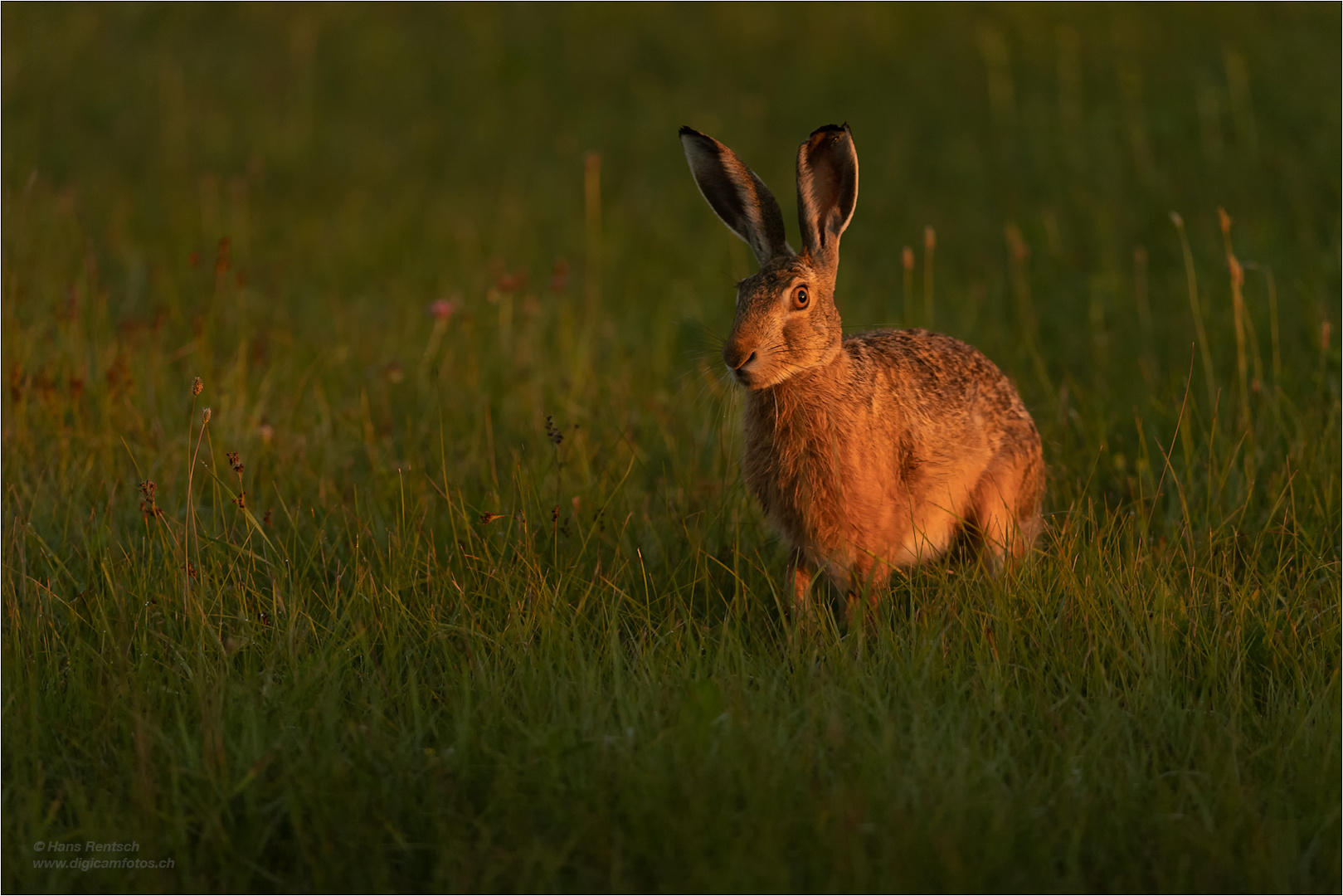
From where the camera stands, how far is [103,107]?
1092 centimetres

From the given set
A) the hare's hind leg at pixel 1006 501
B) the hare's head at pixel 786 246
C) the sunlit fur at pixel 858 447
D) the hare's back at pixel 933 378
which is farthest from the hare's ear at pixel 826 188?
the hare's hind leg at pixel 1006 501

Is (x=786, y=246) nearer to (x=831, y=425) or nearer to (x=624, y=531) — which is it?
(x=831, y=425)

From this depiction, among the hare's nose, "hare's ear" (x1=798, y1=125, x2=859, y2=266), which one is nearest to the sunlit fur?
the hare's nose

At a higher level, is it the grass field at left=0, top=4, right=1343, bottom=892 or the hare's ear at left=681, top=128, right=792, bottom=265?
the hare's ear at left=681, top=128, right=792, bottom=265

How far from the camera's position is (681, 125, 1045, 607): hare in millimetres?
4043

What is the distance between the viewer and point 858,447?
419cm

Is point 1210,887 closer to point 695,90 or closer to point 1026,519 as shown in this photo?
point 1026,519

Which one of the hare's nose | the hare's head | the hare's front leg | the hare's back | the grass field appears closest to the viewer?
the grass field

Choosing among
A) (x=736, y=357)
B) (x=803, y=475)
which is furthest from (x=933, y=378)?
(x=736, y=357)

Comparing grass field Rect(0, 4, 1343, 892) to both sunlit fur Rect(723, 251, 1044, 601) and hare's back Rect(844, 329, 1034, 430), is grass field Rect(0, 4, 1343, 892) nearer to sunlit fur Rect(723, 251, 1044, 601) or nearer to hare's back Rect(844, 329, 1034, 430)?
sunlit fur Rect(723, 251, 1044, 601)

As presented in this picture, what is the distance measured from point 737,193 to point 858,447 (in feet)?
3.06

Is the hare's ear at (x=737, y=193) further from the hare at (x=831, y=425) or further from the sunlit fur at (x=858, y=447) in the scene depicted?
the sunlit fur at (x=858, y=447)

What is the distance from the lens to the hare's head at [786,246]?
152 inches

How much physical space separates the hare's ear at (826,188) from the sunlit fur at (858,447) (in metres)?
0.11
